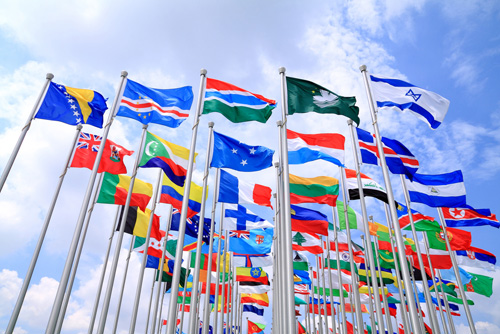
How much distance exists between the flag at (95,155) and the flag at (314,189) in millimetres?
8540

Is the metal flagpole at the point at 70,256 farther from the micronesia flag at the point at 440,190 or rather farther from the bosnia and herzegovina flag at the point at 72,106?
the micronesia flag at the point at 440,190

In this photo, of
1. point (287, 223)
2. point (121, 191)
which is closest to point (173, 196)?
point (121, 191)

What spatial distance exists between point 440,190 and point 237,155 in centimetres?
1195

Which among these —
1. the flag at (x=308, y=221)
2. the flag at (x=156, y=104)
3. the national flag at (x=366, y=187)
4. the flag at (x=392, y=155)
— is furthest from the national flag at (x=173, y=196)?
the flag at (x=392, y=155)

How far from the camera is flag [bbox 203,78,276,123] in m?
13.3

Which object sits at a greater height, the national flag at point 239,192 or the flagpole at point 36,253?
the national flag at point 239,192

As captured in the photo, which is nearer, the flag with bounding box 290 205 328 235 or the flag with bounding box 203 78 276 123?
the flag with bounding box 203 78 276 123

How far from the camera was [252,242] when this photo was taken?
24.0 meters

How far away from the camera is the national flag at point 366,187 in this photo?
693 inches

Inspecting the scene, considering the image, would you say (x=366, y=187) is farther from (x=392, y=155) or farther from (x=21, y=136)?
(x=21, y=136)

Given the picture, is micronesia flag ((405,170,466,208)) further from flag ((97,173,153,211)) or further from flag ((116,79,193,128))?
flag ((97,173,153,211))

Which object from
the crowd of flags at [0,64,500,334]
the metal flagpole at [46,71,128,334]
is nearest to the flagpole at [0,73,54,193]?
the crowd of flags at [0,64,500,334]

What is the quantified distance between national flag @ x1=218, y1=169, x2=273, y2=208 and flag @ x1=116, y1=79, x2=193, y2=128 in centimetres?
532

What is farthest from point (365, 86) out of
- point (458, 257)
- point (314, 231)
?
point (458, 257)
